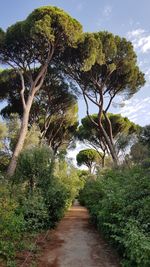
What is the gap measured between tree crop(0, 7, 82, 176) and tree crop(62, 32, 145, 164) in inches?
48.1

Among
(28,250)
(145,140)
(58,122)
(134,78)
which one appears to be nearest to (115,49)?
(134,78)

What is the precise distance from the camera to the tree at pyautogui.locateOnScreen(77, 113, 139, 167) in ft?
86.1

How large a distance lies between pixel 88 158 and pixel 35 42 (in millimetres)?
24136

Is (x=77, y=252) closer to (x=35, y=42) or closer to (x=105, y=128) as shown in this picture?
(x=35, y=42)

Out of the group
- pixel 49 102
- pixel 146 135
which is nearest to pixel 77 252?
pixel 146 135

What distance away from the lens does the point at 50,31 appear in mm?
15836

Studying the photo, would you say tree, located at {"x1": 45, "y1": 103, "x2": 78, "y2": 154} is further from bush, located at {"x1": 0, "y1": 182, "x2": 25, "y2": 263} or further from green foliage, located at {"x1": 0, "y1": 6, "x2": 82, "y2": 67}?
bush, located at {"x1": 0, "y1": 182, "x2": 25, "y2": 263}

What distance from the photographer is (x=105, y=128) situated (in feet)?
82.1

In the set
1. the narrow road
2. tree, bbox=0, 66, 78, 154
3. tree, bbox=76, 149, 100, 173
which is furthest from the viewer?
tree, bbox=76, 149, 100, 173

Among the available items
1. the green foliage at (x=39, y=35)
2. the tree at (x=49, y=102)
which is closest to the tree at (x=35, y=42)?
the green foliage at (x=39, y=35)

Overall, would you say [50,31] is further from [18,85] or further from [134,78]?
[134,78]

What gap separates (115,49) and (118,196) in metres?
13.7

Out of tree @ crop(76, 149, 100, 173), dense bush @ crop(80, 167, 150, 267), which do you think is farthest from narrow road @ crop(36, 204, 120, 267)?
tree @ crop(76, 149, 100, 173)

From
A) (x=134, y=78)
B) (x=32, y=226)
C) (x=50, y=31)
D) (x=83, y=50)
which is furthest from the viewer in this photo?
(x=134, y=78)
